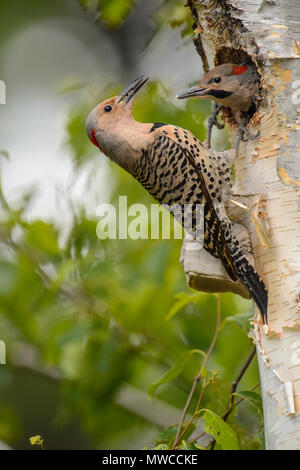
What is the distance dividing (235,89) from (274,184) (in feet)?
1.76

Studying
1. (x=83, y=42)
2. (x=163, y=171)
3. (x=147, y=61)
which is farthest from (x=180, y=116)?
(x=83, y=42)

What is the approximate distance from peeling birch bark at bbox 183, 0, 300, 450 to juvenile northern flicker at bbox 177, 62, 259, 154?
0.30ft

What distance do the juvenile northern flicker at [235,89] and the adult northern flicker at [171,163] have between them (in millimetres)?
214

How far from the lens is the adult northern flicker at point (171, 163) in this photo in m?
2.87

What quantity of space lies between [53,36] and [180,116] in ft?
17.1

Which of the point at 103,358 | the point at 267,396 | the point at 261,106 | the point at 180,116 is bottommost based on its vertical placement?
the point at 103,358

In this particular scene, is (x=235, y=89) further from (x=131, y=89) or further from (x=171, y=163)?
(x=131, y=89)

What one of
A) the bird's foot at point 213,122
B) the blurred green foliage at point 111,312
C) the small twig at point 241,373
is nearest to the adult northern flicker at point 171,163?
the bird's foot at point 213,122

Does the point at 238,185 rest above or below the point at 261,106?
below

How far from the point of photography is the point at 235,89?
9.35ft

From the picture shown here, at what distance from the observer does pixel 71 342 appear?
4.24m

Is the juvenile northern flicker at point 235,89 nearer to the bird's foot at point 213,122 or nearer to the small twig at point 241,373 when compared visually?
the bird's foot at point 213,122
